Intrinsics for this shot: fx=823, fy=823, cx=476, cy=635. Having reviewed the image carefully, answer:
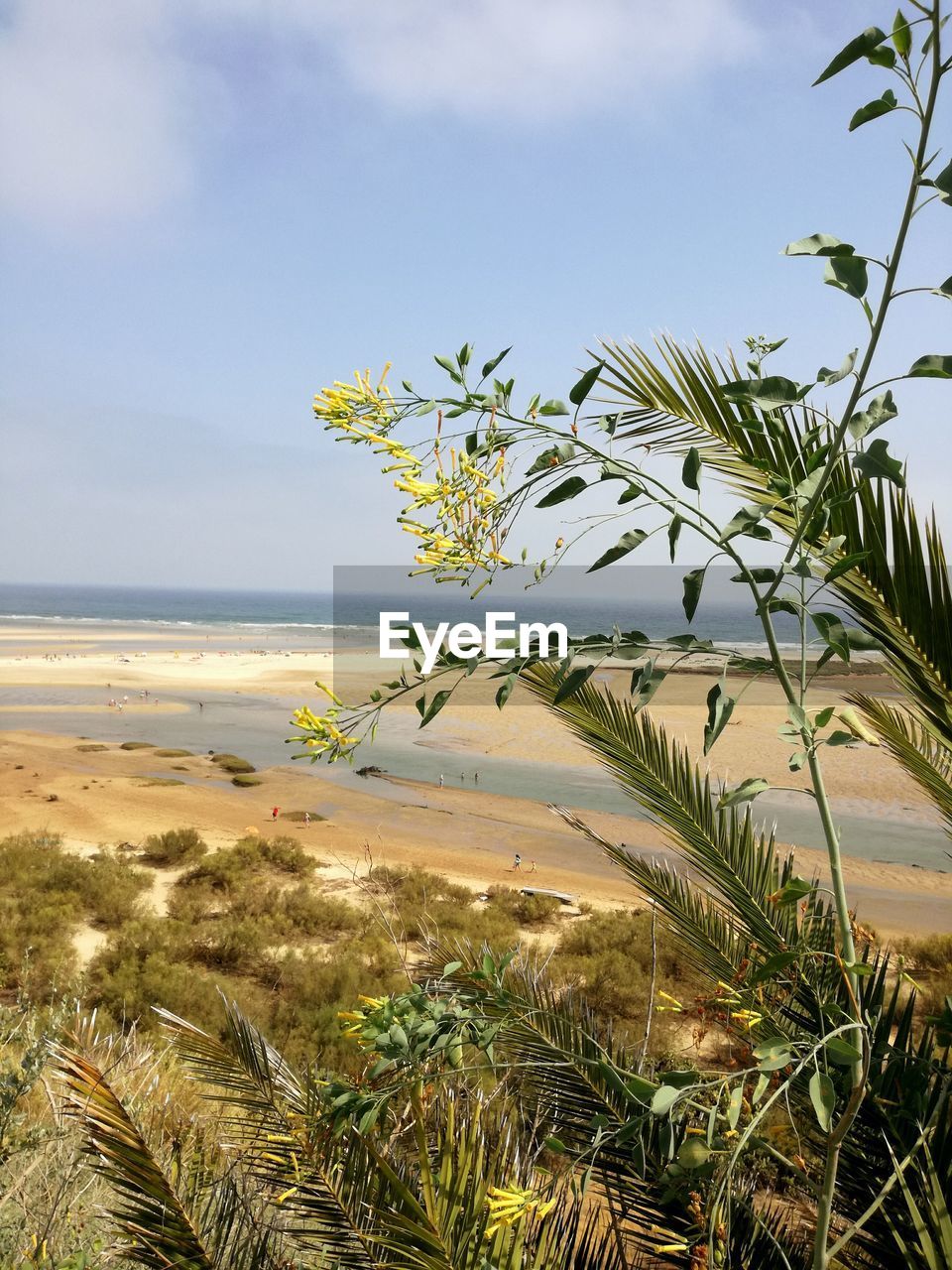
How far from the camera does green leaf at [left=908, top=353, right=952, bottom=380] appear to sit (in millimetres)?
777

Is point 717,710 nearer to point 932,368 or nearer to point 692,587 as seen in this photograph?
point 692,587

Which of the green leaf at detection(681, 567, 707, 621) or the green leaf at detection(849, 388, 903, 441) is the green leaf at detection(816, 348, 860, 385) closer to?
the green leaf at detection(849, 388, 903, 441)

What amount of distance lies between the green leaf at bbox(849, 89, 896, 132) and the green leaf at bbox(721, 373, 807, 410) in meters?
0.24

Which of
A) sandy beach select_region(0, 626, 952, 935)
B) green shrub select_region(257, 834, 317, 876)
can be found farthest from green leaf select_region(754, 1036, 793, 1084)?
green shrub select_region(257, 834, 317, 876)

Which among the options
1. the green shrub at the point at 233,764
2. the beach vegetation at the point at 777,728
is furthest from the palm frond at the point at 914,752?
the green shrub at the point at 233,764

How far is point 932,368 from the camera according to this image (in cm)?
79

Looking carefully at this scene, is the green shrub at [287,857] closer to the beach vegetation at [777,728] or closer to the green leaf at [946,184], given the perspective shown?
the beach vegetation at [777,728]

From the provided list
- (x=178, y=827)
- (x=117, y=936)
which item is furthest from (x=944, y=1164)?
(x=178, y=827)

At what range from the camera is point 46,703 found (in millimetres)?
23766

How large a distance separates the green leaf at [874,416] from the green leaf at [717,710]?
30 centimetres

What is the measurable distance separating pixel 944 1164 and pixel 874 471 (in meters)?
1.54

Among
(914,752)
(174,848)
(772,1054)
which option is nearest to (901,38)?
(772,1054)

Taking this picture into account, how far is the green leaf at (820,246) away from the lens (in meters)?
0.78

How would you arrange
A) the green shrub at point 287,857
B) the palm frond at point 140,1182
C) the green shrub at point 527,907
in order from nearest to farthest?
the palm frond at point 140,1182, the green shrub at point 527,907, the green shrub at point 287,857
